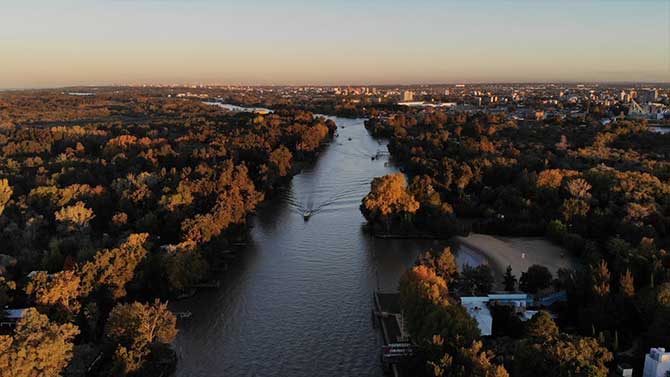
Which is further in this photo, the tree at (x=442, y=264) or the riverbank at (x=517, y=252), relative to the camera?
the riverbank at (x=517, y=252)

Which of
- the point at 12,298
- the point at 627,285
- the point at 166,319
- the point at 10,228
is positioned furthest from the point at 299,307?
the point at 10,228

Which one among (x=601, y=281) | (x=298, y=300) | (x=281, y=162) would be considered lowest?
(x=298, y=300)

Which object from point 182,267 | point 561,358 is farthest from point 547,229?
point 182,267

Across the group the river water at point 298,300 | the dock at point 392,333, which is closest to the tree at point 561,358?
the dock at point 392,333

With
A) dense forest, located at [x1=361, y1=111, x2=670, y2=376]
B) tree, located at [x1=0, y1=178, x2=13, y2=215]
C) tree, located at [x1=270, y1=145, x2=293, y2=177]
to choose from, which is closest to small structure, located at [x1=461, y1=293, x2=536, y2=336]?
dense forest, located at [x1=361, y1=111, x2=670, y2=376]

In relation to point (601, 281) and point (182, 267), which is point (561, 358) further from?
point (182, 267)

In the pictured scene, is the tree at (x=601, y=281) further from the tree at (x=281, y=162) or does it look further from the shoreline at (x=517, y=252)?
the tree at (x=281, y=162)

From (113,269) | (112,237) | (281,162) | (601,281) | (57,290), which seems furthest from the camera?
(281,162)
